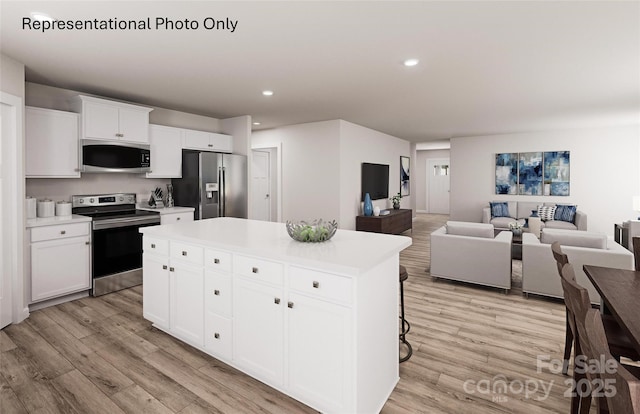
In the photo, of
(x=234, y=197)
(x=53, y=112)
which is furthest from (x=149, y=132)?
(x=234, y=197)

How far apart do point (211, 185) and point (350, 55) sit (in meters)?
2.97

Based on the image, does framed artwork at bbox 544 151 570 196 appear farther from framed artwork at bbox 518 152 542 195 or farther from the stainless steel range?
the stainless steel range

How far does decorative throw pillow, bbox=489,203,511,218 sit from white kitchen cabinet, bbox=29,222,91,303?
24.8ft

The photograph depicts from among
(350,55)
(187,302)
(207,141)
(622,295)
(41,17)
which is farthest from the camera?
(207,141)

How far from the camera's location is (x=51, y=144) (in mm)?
3686

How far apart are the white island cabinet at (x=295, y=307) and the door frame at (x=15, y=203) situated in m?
1.60

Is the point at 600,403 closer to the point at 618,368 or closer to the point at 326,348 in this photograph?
the point at 618,368

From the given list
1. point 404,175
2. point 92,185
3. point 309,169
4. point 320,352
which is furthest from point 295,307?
point 404,175

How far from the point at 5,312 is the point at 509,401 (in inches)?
164

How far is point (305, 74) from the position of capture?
353cm

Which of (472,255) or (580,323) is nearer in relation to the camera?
(580,323)

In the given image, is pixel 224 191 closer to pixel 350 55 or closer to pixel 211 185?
pixel 211 185

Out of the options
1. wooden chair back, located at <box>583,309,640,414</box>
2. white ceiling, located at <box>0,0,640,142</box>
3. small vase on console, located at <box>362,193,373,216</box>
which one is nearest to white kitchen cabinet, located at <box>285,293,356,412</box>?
wooden chair back, located at <box>583,309,640,414</box>

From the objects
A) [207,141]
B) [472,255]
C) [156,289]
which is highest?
[207,141]
